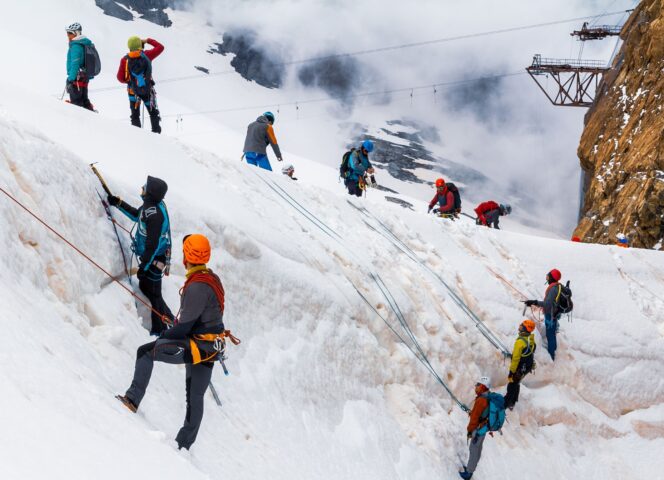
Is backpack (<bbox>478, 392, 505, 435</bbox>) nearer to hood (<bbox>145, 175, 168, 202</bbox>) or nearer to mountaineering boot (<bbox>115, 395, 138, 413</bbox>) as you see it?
hood (<bbox>145, 175, 168, 202</bbox>)

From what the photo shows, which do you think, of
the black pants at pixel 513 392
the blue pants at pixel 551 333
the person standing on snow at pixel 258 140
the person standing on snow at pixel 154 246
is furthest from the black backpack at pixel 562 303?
the person standing on snow at pixel 154 246

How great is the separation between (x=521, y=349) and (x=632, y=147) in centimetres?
1735

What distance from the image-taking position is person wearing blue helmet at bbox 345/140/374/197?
1620 cm

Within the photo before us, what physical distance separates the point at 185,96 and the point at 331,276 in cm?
8416

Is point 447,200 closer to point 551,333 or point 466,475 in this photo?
point 551,333

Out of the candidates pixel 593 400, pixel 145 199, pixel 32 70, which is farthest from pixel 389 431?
pixel 32 70

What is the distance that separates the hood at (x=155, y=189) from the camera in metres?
7.60

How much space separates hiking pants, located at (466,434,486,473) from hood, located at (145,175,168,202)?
626 centimetres

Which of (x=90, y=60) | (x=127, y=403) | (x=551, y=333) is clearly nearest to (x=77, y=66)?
(x=90, y=60)

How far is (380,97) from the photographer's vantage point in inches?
4493

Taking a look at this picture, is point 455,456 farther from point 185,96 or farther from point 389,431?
point 185,96

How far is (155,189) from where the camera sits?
25.1 feet

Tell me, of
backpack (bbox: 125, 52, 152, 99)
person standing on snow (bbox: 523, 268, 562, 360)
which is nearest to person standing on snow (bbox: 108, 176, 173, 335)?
backpack (bbox: 125, 52, 152, 99)

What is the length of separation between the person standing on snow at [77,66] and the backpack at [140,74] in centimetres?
73
